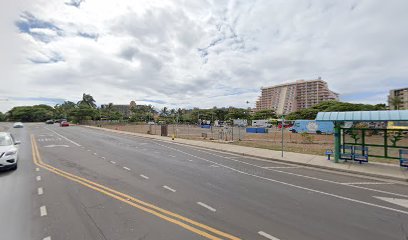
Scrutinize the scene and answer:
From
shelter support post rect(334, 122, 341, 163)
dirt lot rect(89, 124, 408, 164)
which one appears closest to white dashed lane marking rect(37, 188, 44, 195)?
shelter support post rect(334, 122, 341, 163)

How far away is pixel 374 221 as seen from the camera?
215 inches

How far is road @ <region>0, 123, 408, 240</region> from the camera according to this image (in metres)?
4.78

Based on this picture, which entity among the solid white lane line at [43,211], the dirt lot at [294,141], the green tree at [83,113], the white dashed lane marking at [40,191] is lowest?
the solid white lane line at [43,211]

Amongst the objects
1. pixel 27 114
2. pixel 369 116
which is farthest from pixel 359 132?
pixel 27 114

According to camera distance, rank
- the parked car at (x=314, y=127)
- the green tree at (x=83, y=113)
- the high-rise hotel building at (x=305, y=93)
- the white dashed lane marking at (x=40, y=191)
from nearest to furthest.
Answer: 1. the white dashed lane marking at (x=40, y=191)
2. the parked car at (x=314, y=127)
3. the green tree at (x=83, y=113)
4. the high-rise hotel building at (x=305, y=93)


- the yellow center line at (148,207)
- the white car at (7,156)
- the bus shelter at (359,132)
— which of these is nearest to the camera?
the yellow center line at (148,207)

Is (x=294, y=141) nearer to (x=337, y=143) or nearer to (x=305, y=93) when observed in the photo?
(x=337, y=143)

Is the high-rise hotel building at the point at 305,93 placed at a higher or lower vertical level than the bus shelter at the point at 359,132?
higher

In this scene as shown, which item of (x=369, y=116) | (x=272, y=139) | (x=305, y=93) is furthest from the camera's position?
(x=305, y=93)

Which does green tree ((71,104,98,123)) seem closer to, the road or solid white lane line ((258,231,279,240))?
the road

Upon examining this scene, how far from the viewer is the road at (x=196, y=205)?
→ 15.7 feet

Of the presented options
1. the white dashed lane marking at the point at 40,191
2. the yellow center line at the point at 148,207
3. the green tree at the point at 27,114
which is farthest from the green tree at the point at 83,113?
the white dashed lane marking at the point at 40,191

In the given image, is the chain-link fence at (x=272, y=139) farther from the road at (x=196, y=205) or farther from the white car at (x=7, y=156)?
the white car at (x=7, y=156)

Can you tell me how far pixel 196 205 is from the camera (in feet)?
20.4
